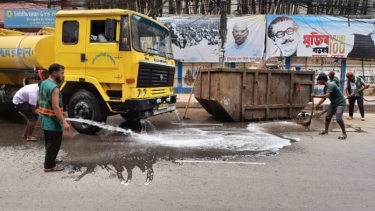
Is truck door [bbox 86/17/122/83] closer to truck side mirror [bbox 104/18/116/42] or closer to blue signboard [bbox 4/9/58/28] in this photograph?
truck side mirror [bbox 104/18/116/42]

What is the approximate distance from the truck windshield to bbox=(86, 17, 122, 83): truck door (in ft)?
1.63

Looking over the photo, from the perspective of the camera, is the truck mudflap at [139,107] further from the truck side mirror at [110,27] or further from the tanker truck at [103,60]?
the truck side mirror at [110,27]

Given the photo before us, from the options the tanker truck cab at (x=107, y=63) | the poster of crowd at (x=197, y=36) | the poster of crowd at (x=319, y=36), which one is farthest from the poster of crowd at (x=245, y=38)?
the tanker truck cab at (x=107, y=63)

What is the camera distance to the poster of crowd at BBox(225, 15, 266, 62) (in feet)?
59.6

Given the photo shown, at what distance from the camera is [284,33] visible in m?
18.1

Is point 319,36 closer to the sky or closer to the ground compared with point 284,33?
closer to the ground

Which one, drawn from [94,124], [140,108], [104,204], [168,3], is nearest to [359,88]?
[140,108]

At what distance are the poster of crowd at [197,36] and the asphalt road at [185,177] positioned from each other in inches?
476

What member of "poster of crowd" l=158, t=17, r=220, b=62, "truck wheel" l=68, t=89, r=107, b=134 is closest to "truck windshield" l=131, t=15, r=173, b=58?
"truck wheel" l=68, t=89, r=107, b=134

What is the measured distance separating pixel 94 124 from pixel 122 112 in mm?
725

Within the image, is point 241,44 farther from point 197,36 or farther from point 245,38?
point 197,36

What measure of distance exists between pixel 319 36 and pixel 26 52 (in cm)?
Answer: 1497

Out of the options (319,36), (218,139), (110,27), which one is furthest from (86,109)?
(319,36)

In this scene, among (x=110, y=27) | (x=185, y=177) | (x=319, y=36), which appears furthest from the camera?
(x=319, y=36)
